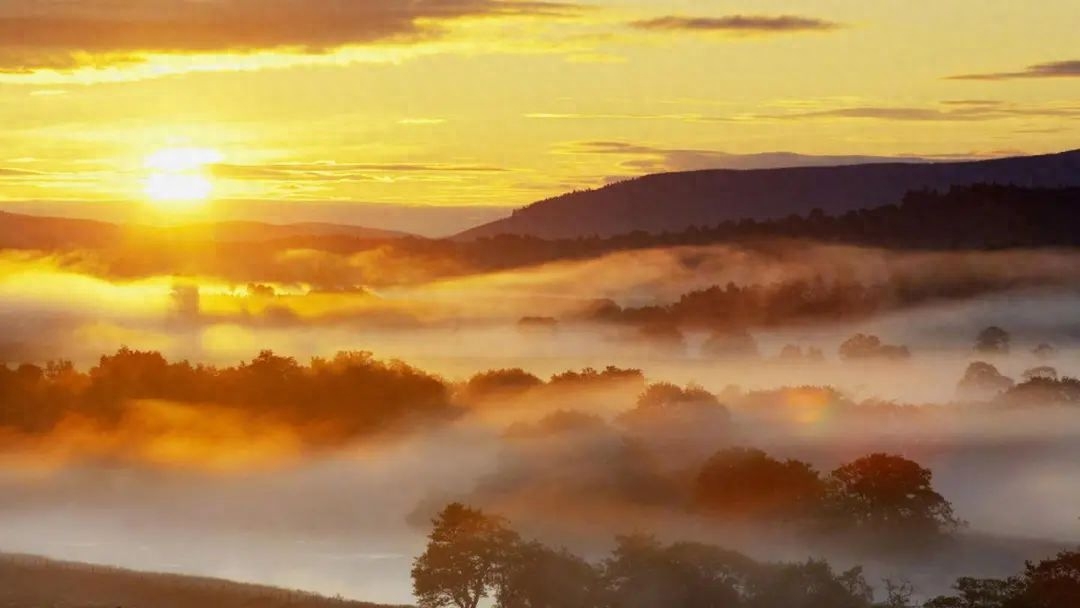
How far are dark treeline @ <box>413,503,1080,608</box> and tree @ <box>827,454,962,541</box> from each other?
17.5 metres

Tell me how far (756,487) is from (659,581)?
161 ft

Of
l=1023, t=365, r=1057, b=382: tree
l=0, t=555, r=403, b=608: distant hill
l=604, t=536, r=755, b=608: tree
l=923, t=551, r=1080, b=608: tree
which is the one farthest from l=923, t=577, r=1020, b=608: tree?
l=1023, t=365, r=1057, b=382: tree

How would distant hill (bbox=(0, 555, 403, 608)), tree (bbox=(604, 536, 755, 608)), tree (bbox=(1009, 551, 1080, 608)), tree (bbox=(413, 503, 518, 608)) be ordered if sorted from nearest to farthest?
tree (bbox=(1009, 551, 1080, 608)) → tree (bbox=(604, 536, 755, 608)) → tree (bbox=(413, 503, 518, 608)) → distant hill (bbox=(0, 555, 403, 608))

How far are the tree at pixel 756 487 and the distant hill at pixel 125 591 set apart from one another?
31.1 meters

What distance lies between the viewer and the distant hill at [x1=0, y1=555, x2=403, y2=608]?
80.6m

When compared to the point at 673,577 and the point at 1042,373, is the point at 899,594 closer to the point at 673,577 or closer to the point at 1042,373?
the point at 673,577

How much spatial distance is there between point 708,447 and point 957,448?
68.3ft

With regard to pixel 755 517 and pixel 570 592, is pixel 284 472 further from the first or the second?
pixel 570 592

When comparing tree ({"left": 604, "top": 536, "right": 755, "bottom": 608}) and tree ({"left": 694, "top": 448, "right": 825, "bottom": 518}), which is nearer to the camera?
tree ({"left": 604, "top": 536, "right": 755, "bottom": 608})

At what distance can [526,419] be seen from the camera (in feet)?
609

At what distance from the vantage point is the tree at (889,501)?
101 m

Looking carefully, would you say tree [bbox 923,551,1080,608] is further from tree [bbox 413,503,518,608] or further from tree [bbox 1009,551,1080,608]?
tree [bbox 413,503,518,608]

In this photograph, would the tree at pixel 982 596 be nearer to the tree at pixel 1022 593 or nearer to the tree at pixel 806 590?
the tree at pixel 1022 593

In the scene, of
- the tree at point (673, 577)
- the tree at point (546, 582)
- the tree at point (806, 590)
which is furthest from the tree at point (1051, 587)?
the tree at point (546, 582)
